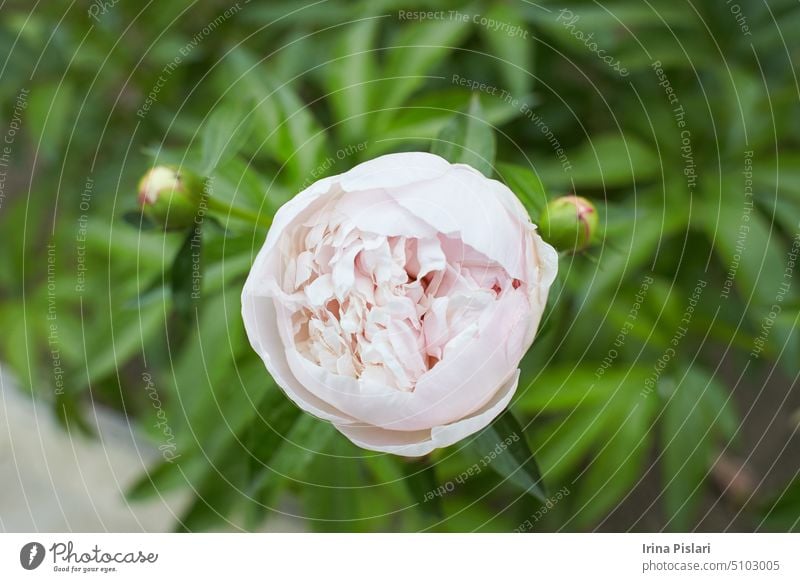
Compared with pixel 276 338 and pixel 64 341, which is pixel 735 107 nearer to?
pixel 276 338

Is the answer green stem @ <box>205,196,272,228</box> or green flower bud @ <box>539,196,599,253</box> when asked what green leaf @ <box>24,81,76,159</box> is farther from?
green flower bud @ <box>539,196,599,253</box>

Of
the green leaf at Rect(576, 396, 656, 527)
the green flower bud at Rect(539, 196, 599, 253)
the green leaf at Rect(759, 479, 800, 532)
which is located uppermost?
the green flower bud at Rect(539, 196, 599, 253)

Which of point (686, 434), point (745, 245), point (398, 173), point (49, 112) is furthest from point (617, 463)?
point (49, 112)

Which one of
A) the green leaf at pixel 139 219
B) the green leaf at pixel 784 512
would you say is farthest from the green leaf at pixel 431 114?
the green leaf at pixel 784 512

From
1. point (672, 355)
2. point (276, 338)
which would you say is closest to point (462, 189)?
point (276, 338)

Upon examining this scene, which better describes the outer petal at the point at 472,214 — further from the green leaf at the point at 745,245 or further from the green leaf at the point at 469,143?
the green leaf at the point at 745,245

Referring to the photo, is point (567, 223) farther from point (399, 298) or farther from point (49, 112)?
point (49, 112)

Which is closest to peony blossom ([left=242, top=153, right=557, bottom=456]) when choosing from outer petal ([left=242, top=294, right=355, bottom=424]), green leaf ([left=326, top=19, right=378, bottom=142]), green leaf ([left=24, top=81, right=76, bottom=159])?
outer petal ([left=242, top=294, right=355, bottom=424])
